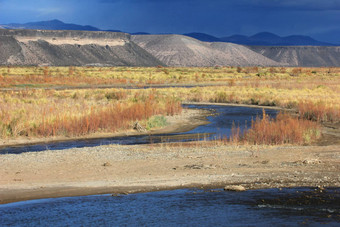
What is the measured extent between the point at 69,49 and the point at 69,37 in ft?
28.3

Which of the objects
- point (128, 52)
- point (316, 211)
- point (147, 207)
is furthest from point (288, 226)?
point (128, 52)

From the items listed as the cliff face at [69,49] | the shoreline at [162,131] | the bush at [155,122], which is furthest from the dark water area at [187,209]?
the cliff face at [69,49]

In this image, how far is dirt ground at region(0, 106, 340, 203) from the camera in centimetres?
1204

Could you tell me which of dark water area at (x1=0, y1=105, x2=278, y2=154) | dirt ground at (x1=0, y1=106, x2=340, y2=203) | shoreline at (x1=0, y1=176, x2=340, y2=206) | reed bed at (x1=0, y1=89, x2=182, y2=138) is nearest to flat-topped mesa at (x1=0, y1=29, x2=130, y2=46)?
reed bed at (x1=0, y1=89, x2=182, y2=138)

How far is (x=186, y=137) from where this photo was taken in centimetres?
2203

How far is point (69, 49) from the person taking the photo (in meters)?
158

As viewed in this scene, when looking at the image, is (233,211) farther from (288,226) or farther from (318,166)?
(318,166)

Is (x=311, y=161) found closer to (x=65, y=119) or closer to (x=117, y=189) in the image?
(x=117, y=189)

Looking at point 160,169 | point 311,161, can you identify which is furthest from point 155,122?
point 311,161

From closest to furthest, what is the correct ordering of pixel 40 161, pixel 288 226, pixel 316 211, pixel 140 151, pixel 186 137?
pixel 288 226 < pixel 316 211 < pixel 40 161 < pixel 140 151 < pixel 186 137

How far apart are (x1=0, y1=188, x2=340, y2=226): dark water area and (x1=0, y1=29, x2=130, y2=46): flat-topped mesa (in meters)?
147

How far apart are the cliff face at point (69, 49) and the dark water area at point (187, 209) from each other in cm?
13200

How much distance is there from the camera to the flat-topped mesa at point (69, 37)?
5940 inches

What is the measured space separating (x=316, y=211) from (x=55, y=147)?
11.9 m
